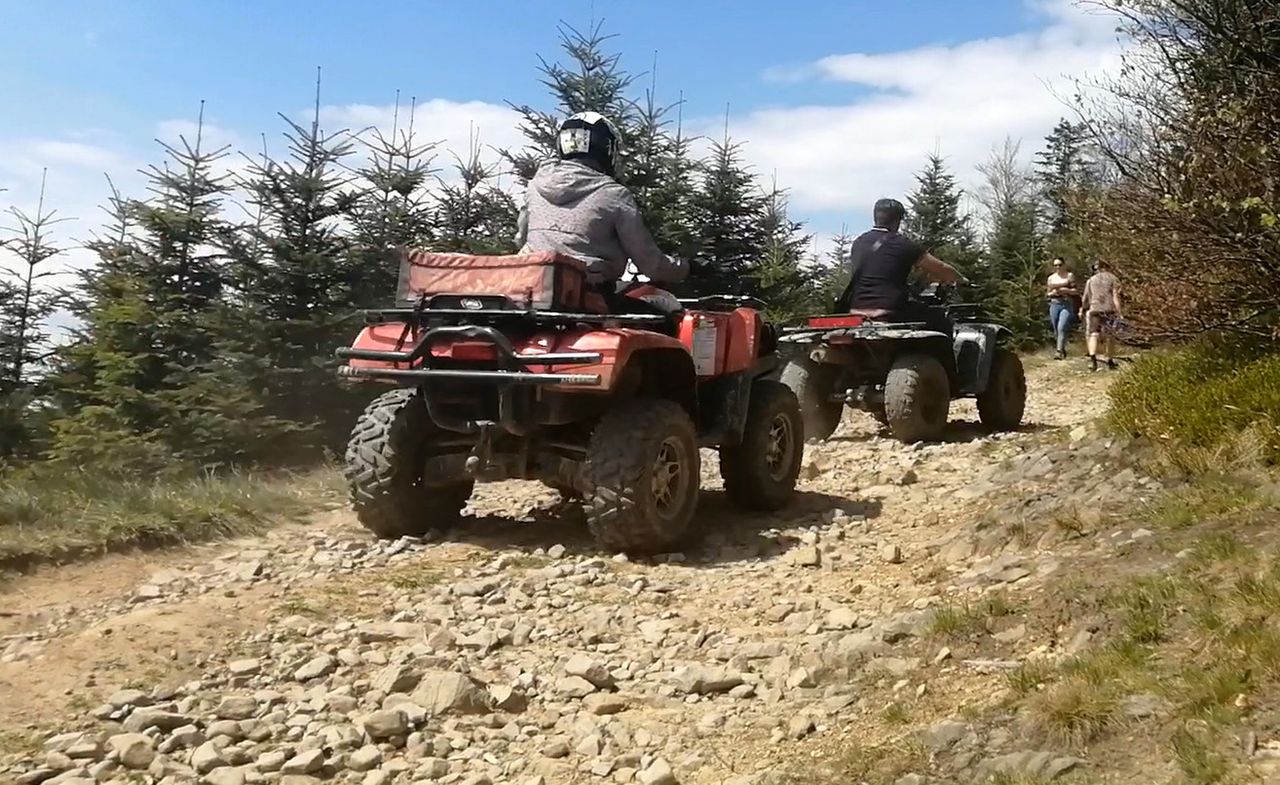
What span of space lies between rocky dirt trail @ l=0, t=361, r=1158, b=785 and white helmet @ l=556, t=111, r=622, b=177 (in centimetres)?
207

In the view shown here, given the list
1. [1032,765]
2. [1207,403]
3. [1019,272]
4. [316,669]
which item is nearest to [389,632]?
[316,669]

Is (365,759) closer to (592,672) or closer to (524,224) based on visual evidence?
(592,672)

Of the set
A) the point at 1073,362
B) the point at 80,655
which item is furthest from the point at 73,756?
the point at 1073,362

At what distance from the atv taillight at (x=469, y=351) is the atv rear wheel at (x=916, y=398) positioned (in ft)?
13.2

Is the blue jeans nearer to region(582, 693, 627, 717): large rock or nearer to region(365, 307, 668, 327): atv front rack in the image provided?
region(365, 307, 668, 327): atv front rack

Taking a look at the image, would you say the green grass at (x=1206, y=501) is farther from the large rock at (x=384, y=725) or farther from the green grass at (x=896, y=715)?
the large rock at (x=384, y=725)

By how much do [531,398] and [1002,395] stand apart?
17.5ft

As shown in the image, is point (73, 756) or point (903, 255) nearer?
point (73, 756)

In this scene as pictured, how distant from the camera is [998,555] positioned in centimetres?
484

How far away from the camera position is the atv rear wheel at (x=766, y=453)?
21.2 ft

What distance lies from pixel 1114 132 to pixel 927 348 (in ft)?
7.30

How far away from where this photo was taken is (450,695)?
3.47 m

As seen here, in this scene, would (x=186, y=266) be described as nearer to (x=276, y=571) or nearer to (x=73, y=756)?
(x=276, y=571)

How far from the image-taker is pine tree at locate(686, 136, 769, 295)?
14.0 meters
